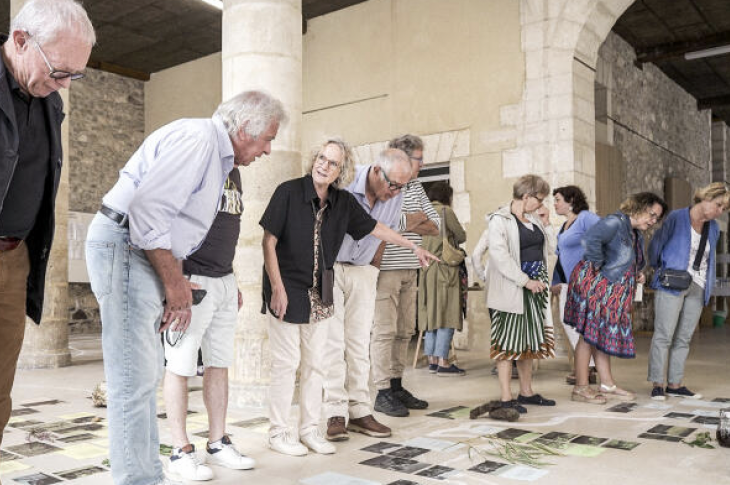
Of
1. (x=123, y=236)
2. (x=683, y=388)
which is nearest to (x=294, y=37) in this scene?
(x=123, y=236)

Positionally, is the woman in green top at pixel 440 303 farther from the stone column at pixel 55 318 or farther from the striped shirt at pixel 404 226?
the stone column at pixel 55 318

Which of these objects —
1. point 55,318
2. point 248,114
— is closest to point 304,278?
point 248,114

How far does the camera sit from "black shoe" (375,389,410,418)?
391 cm

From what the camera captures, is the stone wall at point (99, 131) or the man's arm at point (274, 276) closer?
the man's arm at point (274, 276)

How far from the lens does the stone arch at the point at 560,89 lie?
668 centimetres

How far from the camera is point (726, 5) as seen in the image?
877 centimetres

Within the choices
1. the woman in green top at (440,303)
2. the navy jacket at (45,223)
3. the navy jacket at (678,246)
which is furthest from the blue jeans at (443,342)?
the navy jacket at (45,223)

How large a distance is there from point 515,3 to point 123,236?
6172mm

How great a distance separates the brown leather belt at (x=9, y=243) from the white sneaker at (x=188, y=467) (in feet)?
4.14

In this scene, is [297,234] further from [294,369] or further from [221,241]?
[294,369]

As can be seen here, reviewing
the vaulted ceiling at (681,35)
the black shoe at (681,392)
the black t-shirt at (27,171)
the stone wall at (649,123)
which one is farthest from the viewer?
the stone wall at (649,123)

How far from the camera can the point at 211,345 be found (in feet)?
9.36

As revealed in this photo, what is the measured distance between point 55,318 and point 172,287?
4.86 meters

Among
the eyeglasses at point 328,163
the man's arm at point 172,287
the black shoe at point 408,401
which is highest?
the eyeglasses at point 328,163
